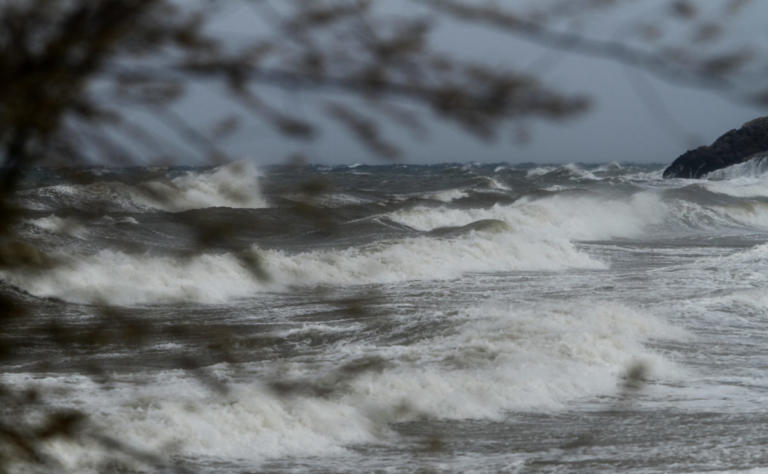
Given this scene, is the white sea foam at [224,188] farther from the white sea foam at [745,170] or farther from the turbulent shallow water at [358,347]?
the white sea foam at [745,170]

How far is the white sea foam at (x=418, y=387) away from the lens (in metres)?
8.22

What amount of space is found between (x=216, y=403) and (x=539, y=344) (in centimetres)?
479

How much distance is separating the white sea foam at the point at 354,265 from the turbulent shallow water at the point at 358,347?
0.09m

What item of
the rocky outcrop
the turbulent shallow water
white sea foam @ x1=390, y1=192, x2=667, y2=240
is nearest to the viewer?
the turbulent shallow water

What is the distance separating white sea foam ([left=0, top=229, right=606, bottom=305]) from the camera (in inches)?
685

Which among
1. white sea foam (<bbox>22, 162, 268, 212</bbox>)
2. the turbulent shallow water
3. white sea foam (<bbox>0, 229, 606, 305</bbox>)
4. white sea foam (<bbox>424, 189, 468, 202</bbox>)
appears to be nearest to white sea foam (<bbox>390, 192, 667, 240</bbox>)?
white sea foam (<bbox>424, 189, 468, 202</bbox>)

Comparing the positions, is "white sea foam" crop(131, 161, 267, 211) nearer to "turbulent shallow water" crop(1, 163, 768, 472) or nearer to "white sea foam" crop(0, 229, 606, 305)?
"turbulent shallow water" crop(1, 163, 768, 472)

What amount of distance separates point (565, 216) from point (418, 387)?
87.5 ft

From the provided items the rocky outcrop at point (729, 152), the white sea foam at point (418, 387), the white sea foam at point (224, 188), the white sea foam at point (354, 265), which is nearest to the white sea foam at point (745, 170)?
the rocky outcrop at point (729, 152)

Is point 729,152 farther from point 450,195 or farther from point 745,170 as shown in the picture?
point 450,195

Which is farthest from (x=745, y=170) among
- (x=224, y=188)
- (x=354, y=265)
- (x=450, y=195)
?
(x=224, y=188)

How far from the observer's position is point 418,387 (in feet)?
33.2

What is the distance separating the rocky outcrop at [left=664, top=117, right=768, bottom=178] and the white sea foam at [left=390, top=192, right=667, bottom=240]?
89.9ft

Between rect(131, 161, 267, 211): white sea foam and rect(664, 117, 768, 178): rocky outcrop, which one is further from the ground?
rect(664, 117, 768, 178): rocky outcrop
